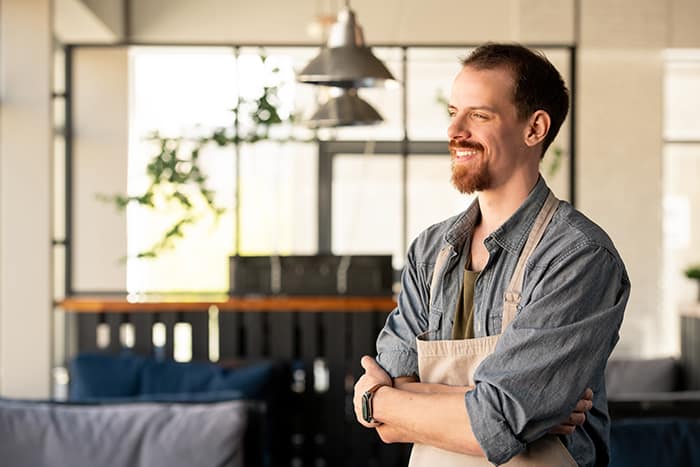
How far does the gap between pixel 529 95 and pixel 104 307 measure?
3804mm

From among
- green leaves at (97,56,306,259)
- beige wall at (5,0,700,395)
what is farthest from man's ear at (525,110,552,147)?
beige wall at (5,0,700,395)

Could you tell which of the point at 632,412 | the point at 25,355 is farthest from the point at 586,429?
the point at 25,355

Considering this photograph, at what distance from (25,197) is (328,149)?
9.41 ft

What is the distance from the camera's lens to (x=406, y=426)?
1.75 meters

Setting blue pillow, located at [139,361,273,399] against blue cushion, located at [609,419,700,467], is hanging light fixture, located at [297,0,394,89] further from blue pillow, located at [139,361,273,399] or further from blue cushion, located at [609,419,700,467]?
blue cushion, located at [609,419,700,467]

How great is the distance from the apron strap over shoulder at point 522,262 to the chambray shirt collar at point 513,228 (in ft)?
0.04

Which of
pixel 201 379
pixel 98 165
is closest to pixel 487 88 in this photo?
pixel 201 379

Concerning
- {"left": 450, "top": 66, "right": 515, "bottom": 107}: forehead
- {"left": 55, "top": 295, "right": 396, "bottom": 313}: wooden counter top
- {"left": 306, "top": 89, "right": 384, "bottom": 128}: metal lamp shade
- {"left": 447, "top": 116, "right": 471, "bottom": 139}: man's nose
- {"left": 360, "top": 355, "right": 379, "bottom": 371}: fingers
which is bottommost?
{"left": 55, "top": 295, "right": 396, "bottom": 313}: wooden counter top

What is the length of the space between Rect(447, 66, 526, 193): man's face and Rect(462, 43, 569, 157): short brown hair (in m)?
0.01

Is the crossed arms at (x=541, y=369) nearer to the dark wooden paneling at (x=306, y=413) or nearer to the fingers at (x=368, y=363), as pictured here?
the fingers at (x=368, y=363)

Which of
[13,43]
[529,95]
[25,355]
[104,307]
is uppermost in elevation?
[13,43]

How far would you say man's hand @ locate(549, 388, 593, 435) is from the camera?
1690mm

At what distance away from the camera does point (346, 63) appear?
3.77 m

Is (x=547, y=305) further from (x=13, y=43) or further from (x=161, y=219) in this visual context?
(x=161, y=219)
